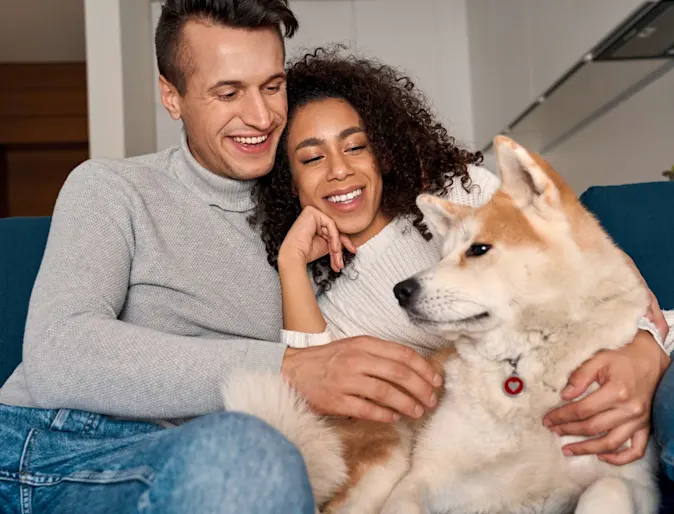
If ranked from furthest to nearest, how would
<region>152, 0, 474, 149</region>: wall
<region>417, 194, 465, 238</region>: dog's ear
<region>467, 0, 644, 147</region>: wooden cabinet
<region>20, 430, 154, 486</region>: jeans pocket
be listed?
<region>152, 0, 474, 149</region>: wall → <region>467, 0, 644, 147</region>: wooden cabinet → <region>417, 194, 465, 238</region>: dog's ear → <region>20, 430, 154, 486</region>: jeans pocket

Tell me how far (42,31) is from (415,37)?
286 cm

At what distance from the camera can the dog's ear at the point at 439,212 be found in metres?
1.50

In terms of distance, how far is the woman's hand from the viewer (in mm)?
1664

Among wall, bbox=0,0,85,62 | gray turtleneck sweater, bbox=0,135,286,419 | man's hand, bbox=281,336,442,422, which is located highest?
wall, bbox=0,0,85,62

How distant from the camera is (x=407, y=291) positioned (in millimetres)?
1330

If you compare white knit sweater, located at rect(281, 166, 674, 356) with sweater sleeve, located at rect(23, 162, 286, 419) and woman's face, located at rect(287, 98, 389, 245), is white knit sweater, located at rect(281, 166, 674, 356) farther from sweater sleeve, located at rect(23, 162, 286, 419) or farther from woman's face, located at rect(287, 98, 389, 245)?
sweater sleeve, located at rect(23, 162, 286, 419)

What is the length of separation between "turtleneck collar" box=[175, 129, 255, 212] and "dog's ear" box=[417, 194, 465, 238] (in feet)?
1.60

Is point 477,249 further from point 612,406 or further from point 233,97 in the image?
point 233,97

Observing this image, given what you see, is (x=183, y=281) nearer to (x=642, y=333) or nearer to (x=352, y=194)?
(x=352, y=194)

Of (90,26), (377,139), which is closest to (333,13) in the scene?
(90,26)

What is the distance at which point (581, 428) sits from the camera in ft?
4.06

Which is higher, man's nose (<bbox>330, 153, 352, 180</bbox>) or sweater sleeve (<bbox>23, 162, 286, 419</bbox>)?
man's nose (<bbox>330, 153, 352, 180</bbox>)

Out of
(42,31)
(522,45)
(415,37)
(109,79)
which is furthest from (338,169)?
(42,31)

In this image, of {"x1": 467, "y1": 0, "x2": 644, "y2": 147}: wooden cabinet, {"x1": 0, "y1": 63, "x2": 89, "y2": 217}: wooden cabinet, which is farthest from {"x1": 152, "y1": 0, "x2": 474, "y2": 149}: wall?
{"x1": 0, "y1": 63, "x2": 89, "y2": 217}: wooden cabinet
